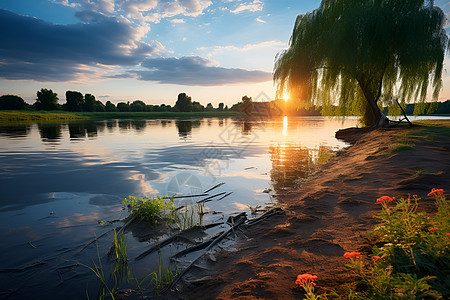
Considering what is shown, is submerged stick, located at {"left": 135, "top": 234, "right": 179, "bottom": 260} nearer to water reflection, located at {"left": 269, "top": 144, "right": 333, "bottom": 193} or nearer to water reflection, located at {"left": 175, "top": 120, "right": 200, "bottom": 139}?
water reflection, located at {"left": 269, "top": 144, "right": 333, "bottom": 193}

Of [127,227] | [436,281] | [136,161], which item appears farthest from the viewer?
[136,161]

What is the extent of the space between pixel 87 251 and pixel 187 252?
6.28 ft

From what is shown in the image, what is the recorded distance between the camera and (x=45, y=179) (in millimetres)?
8508

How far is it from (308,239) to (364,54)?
17262 mm

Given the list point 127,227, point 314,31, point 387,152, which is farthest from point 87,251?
point 314,31

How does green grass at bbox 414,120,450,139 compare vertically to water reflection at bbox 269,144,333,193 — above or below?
above

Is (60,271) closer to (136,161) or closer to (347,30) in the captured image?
(136,161)

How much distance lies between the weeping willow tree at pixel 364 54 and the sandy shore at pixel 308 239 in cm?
1266

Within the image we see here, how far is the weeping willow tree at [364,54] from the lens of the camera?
50.9 feet

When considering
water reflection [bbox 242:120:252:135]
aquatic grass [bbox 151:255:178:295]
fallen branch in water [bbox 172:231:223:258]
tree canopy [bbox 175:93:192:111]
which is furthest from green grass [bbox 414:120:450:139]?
tree canopy [bbox 175:93:192:111]

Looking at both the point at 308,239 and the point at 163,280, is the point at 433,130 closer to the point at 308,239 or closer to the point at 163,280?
the point at 308,239

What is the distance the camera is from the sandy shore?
278 cm

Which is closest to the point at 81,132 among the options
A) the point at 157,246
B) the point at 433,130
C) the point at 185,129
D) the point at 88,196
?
the point at 185,129

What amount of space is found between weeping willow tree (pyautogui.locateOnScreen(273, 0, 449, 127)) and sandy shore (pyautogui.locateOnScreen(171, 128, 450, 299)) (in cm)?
1266
